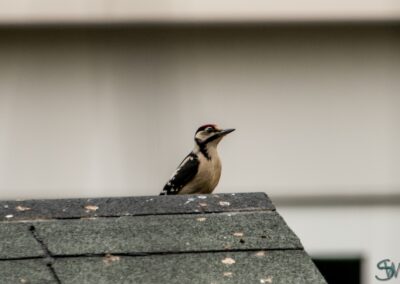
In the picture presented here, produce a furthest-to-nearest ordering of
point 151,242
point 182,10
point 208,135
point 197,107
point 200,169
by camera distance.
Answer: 1. point 197,107
2. point 182,10
3. point 208,135
4. point 200,169
5. point 151,242

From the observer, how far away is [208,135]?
24.2ft

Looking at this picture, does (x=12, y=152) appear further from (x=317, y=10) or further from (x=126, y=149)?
(x=317, y=10)

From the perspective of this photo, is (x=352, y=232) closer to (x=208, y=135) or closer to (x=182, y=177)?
(x=208, y=135)

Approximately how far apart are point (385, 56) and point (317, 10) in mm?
466

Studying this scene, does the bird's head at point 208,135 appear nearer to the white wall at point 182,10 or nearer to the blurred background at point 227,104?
the blurred background at point 227,104

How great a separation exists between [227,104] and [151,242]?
4.43 metres

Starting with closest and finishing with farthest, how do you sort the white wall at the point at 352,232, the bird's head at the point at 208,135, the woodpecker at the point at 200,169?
the woodpecker at the point at 200,169 < the bird's head at the point at 208,135 < the white wall at the point at 352,232

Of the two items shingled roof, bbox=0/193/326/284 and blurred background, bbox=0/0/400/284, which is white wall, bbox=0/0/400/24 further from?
shingled roof, bbox=0/193/326/284

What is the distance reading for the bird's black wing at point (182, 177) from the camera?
23.6ft

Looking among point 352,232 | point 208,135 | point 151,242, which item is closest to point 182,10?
point 208,135

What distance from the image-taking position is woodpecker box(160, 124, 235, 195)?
7.18 meters

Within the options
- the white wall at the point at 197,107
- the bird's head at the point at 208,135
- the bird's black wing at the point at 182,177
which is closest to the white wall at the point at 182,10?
the white wall at the point at 197,107

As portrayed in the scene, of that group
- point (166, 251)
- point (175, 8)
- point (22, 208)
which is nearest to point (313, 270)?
point (166, 251)

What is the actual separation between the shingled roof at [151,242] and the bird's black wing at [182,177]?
116 inches
